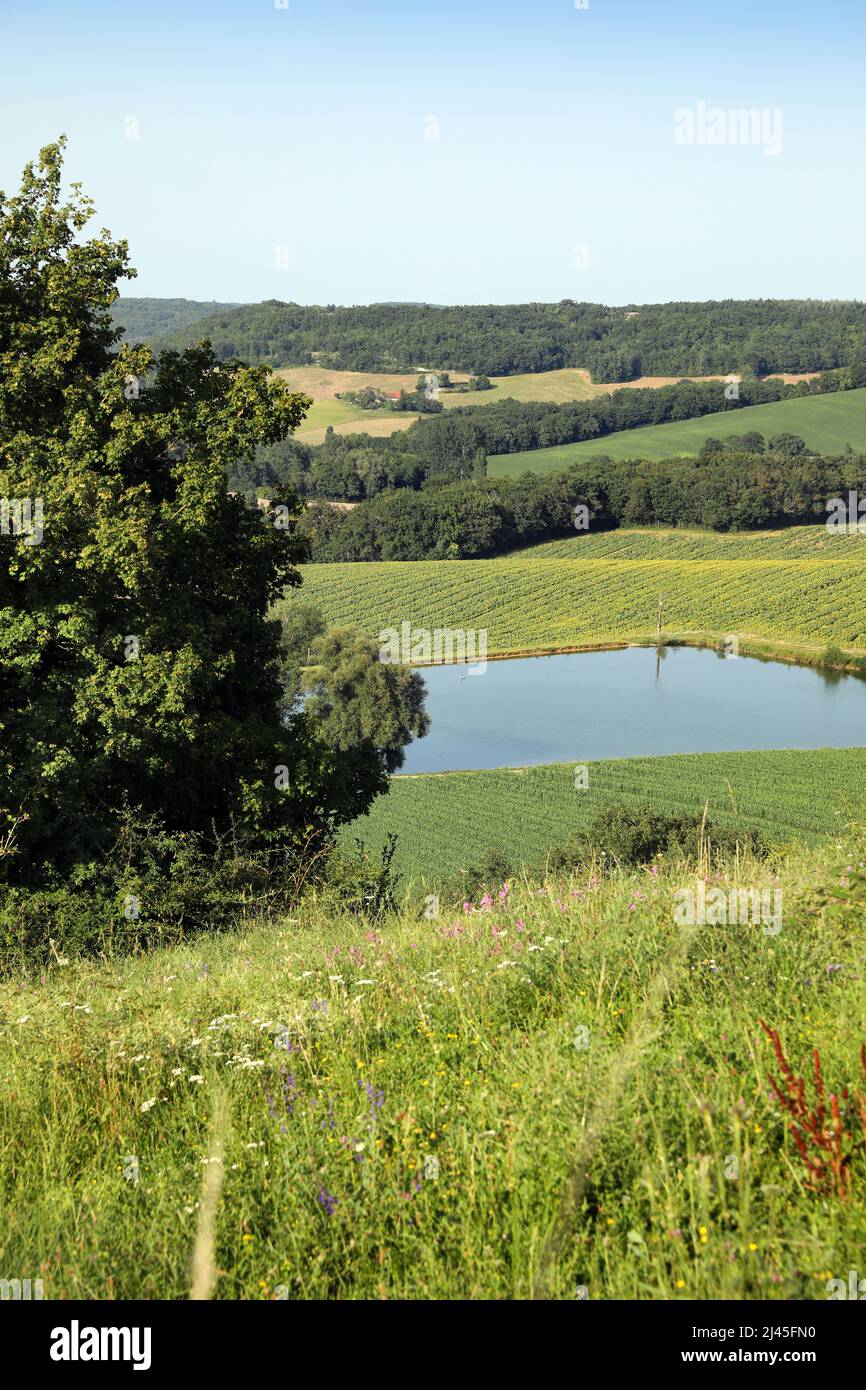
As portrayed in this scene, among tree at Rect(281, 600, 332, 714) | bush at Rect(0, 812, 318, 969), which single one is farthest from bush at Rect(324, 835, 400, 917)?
tree at Rect(281, 600, 332, 714)

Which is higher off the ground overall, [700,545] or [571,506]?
[571,506]

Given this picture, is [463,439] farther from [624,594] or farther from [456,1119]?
[456,1119]

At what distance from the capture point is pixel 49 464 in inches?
685

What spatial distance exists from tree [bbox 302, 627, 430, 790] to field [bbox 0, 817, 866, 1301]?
6537 cm

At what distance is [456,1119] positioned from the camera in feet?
14.5

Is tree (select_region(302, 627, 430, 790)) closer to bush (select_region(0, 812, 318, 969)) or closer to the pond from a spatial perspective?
the pond

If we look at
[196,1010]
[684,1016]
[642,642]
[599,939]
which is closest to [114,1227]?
[196,1010]

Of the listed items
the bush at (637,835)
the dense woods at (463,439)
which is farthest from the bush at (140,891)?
the dense woods at (463,439)

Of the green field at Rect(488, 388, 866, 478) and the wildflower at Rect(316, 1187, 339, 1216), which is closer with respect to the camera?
the wildflower at Rect(316, 1187, 339, 1216)

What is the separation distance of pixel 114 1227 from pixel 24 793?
1323 cm

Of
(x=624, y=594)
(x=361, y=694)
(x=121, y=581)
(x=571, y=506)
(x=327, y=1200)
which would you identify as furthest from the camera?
(x=571, y=506)

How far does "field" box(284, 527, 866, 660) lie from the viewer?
102 metres

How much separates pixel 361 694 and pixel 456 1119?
70.7m

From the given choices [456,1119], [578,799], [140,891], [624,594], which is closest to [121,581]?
[140,891]
